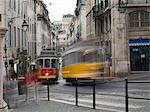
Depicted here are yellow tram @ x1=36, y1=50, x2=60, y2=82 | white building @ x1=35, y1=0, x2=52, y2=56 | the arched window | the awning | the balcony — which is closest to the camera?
yellow tram @ x1=36, y1=50, x2=60, y2=82

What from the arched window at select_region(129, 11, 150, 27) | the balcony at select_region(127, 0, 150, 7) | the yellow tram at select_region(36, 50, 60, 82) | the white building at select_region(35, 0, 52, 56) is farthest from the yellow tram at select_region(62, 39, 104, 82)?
the white building at select_region(35, 0, 52, 56)

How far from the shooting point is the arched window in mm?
46469

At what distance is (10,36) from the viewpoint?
49.1 meters

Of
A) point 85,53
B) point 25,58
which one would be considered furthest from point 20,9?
point 85,53

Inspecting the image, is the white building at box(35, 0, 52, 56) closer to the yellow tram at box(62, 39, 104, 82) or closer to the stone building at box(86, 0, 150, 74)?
the stone building at box(86, 0, 150, 74)

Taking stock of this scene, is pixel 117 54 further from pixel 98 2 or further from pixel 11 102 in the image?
pixel 11 102

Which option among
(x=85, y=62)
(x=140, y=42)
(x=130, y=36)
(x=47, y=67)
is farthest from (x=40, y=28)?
(x=85, y=62)

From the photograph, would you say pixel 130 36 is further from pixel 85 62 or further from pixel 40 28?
pixel 40 28

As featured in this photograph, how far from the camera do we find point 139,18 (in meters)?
46.6

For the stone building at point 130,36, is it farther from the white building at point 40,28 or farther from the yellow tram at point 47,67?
the white building at point 40,28

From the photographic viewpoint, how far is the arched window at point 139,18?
46469 mm

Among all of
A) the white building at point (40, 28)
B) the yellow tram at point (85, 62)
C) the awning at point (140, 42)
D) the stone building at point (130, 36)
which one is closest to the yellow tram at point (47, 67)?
the stone building at point (130, 36)

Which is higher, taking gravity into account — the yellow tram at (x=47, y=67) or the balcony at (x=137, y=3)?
the balcony at (x=137, y=3)

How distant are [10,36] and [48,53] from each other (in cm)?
834
